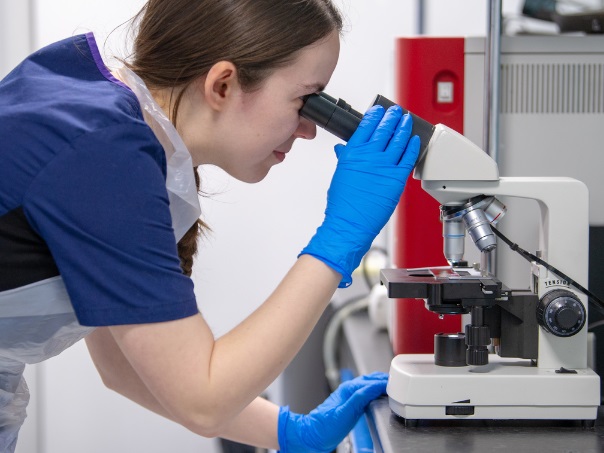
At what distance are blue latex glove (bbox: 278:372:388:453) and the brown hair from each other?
1.71ft

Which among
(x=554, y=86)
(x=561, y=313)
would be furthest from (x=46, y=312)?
(x=554, y=86)

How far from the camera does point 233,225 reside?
2.47m

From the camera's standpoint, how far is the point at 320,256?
40.4 inches

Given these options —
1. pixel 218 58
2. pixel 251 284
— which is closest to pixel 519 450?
pixel 218 58

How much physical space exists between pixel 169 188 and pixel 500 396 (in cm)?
54

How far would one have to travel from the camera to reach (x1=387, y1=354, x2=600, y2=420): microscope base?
43.3 inches

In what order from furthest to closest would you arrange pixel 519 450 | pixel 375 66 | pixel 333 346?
pixel 375 66
pixel 333 346
pixel 519 450

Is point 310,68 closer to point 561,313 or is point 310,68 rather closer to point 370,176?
point 370,176

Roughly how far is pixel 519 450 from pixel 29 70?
31.6 inches

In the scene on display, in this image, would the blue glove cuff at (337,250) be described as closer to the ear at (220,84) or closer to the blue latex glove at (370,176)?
the blue latex glove at (370,176)

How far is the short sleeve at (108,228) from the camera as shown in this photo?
2.83ft

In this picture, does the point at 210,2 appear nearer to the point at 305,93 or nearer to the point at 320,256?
the point at 305,93

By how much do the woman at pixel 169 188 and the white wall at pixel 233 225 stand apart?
3.84ft

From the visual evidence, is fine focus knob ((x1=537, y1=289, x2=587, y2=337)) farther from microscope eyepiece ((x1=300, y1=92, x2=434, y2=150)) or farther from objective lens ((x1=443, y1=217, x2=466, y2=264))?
microscope eyepiece ((x1=300, y1=92, x2=434, y2=150))
